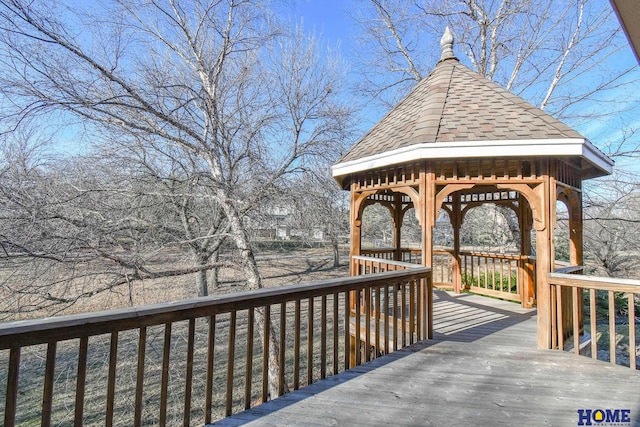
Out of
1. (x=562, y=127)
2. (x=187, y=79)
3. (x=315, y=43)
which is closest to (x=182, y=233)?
(x=187, y=79)

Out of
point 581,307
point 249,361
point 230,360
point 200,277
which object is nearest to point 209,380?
point 230,360

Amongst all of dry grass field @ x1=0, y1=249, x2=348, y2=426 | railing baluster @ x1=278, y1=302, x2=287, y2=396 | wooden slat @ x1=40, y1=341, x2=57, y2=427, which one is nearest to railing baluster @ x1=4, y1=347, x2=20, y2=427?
wooden slat @ x1=40, y1=341, x2=57, y2=427

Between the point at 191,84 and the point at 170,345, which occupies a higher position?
the point at 191,84

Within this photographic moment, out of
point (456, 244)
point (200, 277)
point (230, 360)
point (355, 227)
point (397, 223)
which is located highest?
point (397, 223)

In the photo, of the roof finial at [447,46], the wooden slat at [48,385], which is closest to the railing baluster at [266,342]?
the wooden slat at [48,385]

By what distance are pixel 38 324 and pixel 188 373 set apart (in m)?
0.93

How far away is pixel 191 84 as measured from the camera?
7746 millimetres

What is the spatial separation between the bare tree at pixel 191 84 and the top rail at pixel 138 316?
4342 mm

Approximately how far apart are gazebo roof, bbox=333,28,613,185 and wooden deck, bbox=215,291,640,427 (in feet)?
7.99

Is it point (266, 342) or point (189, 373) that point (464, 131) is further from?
point (189, 373)

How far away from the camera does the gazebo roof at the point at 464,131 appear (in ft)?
13.5

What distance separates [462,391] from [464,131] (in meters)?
3.17

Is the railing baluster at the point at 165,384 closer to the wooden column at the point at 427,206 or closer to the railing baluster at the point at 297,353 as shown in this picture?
the railing baluster at the point at 297,353

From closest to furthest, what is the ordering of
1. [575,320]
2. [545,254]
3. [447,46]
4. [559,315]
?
[575,320]
[559,315]
[545,254]
[447,46]
